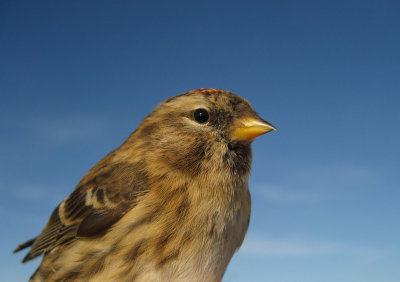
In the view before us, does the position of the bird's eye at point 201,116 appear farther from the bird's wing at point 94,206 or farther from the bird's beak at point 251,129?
the bird's wing at point 94,206

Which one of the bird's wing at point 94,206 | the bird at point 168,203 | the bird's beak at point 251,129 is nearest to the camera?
the bird at point 168,203

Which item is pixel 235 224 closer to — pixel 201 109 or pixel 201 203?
pixel 201 203

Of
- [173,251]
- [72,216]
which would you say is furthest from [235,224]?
[72,216]

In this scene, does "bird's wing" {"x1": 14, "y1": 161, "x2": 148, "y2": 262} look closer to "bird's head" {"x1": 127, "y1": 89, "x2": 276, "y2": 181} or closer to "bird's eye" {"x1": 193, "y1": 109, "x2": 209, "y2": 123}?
"bird's head" {"x1": 127, "y1": 89, "x2": 276, "y2": 181}

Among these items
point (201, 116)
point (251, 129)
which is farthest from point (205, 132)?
point (251, 129)

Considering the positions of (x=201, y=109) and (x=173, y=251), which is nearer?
(x=173, y=251)

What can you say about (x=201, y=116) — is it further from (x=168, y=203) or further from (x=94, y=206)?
(x=94, y=206)

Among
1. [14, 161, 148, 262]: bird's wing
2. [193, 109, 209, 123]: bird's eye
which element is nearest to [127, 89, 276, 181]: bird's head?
[193, 109, 209, 123]: bird's eye

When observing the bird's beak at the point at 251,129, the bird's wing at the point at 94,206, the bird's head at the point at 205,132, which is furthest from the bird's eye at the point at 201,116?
the bird's wing at the point at 94,206
